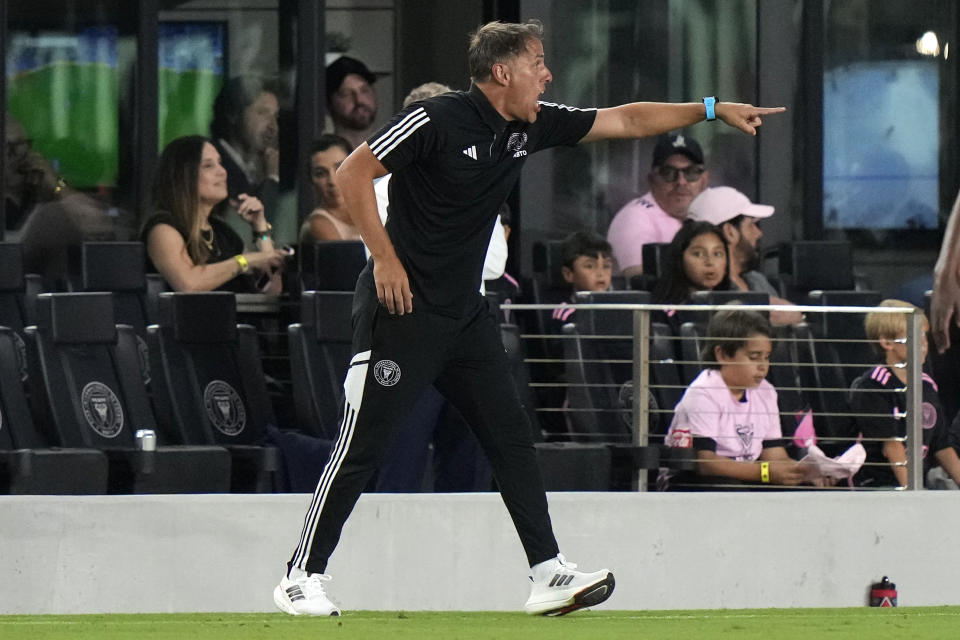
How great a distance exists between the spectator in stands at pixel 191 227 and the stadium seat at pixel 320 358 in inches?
40.7

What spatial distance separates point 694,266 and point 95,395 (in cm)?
293

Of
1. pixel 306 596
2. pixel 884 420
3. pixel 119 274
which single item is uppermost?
pixel 119 274

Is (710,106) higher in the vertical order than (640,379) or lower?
higher

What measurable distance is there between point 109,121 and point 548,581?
19.6 feet

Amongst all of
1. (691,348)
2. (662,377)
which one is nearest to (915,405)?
(691,348)

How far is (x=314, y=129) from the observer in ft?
36.9

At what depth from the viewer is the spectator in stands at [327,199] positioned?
9523 mm

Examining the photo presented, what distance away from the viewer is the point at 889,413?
29.2 ft

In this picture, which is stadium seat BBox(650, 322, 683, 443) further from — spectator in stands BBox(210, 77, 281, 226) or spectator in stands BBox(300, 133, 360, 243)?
spectator in stands BBox(210, 77, 281, 226)

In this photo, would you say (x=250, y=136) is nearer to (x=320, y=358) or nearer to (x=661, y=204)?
(x=661, y=204)

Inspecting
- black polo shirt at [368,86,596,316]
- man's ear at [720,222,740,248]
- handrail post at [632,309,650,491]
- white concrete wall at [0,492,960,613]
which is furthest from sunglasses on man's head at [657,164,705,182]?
black polo shirt at [368,86,596,316]

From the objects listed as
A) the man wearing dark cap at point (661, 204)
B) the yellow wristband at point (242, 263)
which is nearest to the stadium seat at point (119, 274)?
the yellow wristband at point (242, 263)

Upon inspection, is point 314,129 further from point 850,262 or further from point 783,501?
point 783,501

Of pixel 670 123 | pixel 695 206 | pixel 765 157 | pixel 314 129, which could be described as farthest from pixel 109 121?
pixel 670 123
